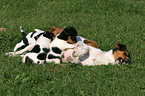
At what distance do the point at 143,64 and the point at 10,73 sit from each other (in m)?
2.81

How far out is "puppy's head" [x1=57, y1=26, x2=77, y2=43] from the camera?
140 inches

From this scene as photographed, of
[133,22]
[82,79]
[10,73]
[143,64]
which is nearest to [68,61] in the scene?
[82,79]

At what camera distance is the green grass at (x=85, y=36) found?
308 cm

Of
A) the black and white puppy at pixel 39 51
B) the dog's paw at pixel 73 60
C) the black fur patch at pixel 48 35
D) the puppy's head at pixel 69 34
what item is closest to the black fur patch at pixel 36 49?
the black and white puppy at pixel 39 51

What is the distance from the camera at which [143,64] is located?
4027mm

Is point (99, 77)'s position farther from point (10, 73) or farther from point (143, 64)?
point (10, 73)

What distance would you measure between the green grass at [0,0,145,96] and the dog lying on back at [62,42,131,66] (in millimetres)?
129

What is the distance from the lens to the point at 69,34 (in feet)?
11.7

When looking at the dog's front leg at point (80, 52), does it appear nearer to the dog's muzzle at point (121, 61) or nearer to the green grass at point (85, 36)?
the green grass at point (85, 36)

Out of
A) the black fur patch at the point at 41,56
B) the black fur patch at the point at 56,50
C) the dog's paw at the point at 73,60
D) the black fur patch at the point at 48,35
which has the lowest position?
the dog's paw at the point at 73,60

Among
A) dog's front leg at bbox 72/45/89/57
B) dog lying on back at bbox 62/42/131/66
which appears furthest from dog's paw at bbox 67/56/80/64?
dog's front leg at bbox 72/45/89/57

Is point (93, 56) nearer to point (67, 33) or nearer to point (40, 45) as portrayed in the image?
point (67, 33)

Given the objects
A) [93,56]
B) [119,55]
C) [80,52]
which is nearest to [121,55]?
[119,55]

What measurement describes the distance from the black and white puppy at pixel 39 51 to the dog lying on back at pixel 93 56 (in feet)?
1.37
